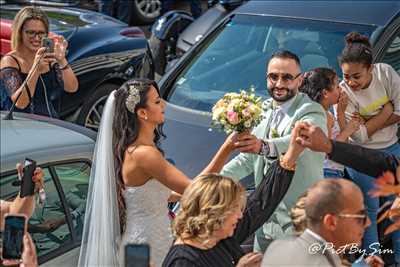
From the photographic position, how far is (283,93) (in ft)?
15.0

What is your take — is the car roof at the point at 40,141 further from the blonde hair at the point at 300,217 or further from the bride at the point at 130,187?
the blonde hair at the point at 300,217

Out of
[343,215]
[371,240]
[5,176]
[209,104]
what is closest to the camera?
[343,215]

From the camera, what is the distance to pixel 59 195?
15.2ft

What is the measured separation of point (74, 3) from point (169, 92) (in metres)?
4.66

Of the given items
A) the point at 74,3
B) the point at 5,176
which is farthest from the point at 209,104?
the point at 74,3

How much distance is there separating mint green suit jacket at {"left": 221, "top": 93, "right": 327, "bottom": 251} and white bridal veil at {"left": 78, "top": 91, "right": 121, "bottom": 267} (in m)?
0.61

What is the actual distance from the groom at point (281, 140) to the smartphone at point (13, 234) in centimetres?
124

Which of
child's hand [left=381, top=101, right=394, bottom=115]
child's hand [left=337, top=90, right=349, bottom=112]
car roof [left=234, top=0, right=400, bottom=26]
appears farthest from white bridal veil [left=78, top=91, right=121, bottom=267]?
car roof [left=234, top=0, right=400, bottom=26]

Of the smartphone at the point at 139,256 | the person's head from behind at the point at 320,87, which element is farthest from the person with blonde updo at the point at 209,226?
the person's head from behind at the point at 320,87

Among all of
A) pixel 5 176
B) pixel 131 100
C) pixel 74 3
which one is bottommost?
pixel 74 3

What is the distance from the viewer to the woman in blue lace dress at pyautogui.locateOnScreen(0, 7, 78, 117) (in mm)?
6203

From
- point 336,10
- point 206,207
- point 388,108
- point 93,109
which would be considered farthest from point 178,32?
point 206,207

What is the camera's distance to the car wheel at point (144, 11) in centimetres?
1306

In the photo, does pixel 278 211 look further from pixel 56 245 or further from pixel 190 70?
pixel 190 70
